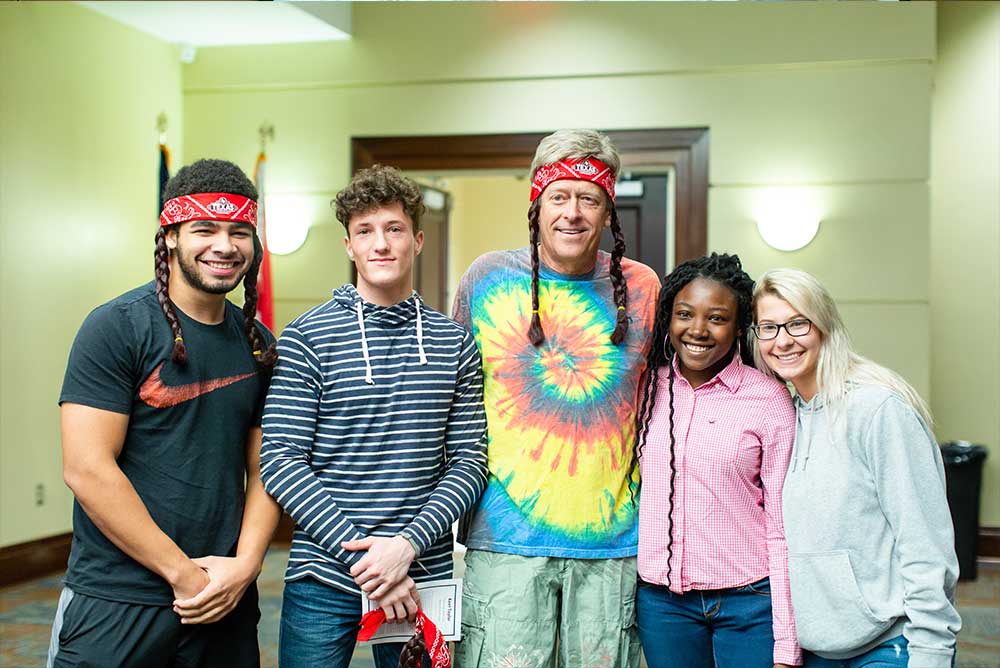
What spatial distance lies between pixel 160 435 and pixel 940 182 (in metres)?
5.48

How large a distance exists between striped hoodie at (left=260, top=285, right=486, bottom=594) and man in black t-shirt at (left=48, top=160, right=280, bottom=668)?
108mm

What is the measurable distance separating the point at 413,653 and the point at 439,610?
0.11 m

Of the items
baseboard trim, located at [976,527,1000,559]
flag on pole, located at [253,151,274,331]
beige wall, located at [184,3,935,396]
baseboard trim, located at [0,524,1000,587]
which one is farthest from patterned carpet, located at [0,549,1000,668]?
flag on pole, located at [253,151,274,331]

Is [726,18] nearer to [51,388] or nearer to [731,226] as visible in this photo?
[731,226]

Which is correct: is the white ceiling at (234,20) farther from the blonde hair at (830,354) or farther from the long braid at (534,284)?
the blonde hair at (830,354)

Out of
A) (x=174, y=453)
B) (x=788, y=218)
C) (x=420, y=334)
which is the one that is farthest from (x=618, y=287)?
(x=788, y=218)

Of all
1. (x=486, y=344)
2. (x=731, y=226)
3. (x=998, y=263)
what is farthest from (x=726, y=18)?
(x=486, y=344)

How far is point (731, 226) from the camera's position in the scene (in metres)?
5.72

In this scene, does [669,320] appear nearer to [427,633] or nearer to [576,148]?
[576,148]

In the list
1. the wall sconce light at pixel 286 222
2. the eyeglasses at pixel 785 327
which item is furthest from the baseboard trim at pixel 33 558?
the eyeglasses at pixel 785 327

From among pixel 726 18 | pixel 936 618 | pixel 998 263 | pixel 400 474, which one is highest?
pixel 726 18

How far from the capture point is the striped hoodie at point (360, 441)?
2.10 m

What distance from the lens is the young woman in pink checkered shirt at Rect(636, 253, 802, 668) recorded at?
2.15 meters

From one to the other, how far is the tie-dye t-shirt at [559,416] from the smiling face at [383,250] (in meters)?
0.26
